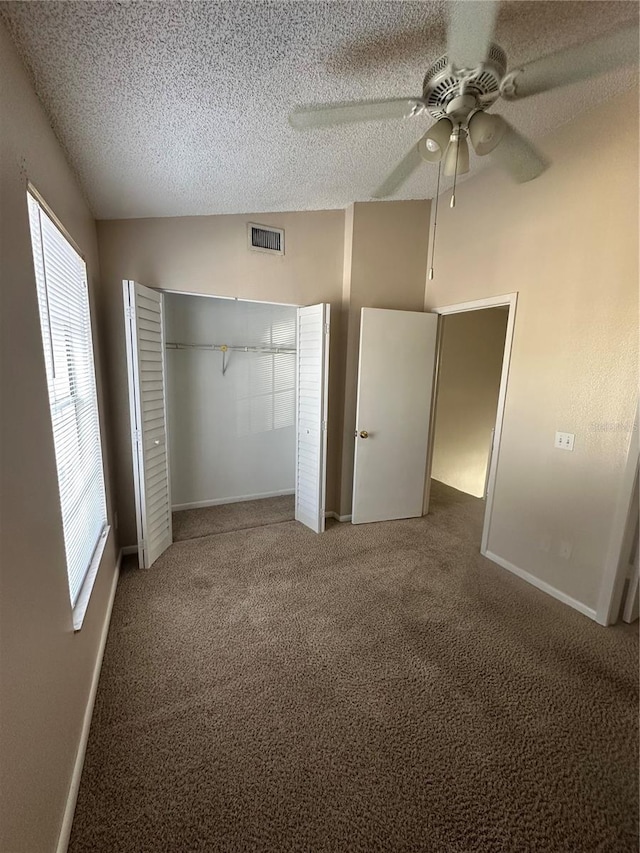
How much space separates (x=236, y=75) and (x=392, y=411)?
2375 mm

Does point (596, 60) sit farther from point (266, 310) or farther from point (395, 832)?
point (266, 310)

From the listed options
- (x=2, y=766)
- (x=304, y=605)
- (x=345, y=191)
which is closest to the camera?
(x=2, y=766)

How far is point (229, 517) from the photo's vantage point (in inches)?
133

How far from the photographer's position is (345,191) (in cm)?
257

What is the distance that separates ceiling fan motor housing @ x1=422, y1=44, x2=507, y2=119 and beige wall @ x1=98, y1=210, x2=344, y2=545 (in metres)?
1.75

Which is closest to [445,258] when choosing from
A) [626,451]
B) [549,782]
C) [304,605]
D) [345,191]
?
[345,191]

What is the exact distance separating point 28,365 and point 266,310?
2800 mm

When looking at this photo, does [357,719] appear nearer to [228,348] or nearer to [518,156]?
[518,156]

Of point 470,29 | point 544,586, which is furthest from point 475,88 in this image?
point 544,586

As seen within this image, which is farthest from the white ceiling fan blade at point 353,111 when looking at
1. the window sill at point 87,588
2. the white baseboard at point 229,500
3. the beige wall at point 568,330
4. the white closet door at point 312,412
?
the white baseboard at point 229,500

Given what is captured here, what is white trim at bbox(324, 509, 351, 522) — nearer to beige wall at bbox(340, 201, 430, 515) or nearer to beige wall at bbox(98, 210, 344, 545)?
beige wall at bbox(98, 210, 344, 545)

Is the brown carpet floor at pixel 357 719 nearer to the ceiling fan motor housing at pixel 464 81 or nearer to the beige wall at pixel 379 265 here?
the beige wall at pixel 379 265

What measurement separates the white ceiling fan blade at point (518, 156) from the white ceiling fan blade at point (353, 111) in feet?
1.42

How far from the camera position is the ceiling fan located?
1025 mm
